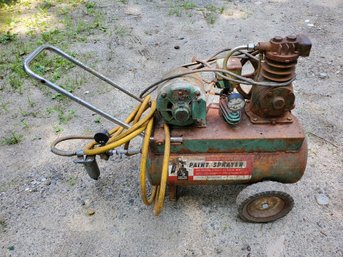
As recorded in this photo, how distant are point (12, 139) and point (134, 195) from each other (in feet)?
4.42

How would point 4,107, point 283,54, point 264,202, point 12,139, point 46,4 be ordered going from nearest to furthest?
point 283,54
point 264,202
point 12,139
point 4,107
point 46,4

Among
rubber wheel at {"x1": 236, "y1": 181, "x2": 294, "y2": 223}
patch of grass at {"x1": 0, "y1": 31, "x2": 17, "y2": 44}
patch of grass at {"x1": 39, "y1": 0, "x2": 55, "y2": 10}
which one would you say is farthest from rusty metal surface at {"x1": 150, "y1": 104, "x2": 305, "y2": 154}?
patch of grass at {"x1": 39, "y1": 0, "x2": 55, "y2": 10}

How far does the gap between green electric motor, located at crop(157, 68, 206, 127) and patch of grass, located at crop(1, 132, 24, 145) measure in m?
1.72

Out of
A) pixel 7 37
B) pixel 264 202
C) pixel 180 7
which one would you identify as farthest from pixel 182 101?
pixel 180 7

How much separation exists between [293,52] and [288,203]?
3.26 feet

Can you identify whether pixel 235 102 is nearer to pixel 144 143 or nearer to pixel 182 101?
pixel 182 101

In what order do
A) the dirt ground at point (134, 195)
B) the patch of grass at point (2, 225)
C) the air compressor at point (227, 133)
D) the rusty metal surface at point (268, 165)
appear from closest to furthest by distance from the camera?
the air compressor at point (227, 133) → the rusty metal surface at point (268, 165) → the dirt ground at point (134, 195) → the patch of grass at point (2, 225)

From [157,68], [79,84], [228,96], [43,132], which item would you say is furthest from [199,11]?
[228,96]

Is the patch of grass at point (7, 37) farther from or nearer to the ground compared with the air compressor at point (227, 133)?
nearer to the ground

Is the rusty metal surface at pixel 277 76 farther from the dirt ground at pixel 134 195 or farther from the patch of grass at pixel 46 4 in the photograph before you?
the patch of grass at pixel 46 4

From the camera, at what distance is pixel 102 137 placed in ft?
7.25

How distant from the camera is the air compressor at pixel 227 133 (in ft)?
6.63

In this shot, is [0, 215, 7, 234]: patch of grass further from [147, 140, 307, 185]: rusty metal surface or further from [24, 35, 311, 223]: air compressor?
[147, 140, 307, 185]: rusty metal surface

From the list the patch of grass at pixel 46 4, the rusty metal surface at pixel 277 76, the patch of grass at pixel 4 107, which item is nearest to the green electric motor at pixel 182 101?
the rusty metal surface at pixel 277 76
